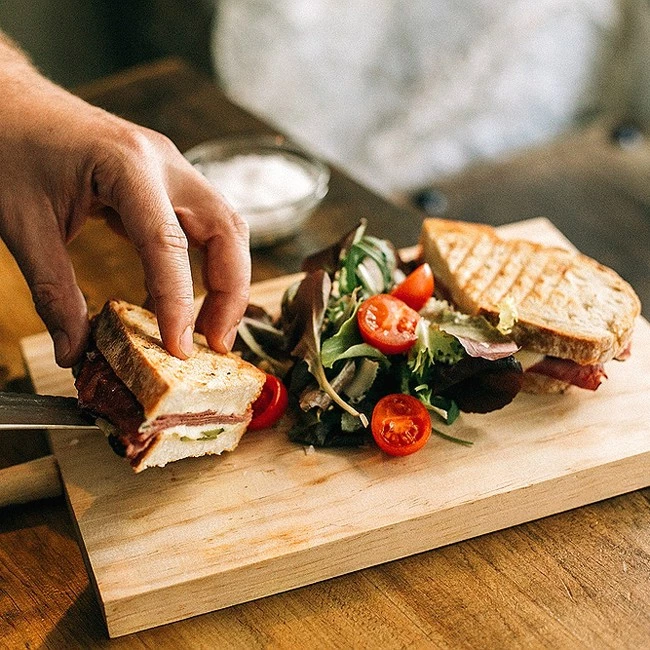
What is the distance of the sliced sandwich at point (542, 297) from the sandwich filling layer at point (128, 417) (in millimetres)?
905

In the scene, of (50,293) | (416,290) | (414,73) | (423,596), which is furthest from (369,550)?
(414,73)

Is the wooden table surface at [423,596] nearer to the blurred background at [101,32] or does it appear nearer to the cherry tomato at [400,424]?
the cherry tomato at [400,424]

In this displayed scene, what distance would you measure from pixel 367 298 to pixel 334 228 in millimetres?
1144

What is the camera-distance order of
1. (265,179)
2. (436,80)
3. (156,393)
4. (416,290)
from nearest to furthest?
Answer: 1. (156,393)
2. (416,290)
3. (265,179)
4. (436,80)

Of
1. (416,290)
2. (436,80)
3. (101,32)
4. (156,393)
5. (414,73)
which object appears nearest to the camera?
(156,393)

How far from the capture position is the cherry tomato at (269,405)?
2.65 meters

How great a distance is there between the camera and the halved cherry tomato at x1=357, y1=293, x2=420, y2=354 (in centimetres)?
266

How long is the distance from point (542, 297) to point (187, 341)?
3.84ft

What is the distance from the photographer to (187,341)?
251 cm

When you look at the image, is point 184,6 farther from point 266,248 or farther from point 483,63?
point 266,248

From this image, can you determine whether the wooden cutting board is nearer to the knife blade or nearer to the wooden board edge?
the wooden board edge

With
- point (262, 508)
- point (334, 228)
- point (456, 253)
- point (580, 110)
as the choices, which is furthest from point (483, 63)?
point (262, 508)

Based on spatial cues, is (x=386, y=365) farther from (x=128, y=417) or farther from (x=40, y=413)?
(x=40, y=413)

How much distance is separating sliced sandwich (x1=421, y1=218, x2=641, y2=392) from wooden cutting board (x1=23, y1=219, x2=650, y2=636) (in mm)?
142
